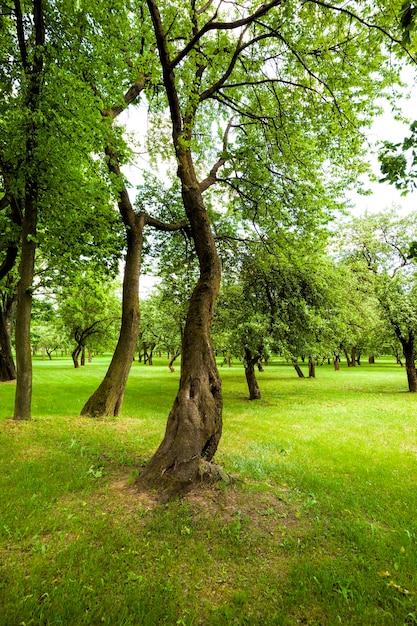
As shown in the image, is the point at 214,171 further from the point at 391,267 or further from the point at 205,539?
the point at 391,267

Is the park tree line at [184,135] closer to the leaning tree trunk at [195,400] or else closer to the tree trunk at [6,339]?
the leaning tree trunk at [195,400]

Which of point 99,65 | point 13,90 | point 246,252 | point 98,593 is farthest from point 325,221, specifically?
point 98,593

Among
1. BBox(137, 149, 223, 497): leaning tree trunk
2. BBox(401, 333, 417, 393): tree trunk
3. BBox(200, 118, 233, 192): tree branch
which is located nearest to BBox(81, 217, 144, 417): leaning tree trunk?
BBox(200, 118, 233, 192): tree branch

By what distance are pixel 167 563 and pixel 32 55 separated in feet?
36.7

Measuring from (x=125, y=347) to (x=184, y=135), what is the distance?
707 centimetres

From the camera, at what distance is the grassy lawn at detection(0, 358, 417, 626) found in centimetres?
308

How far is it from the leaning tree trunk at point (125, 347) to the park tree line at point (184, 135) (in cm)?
5

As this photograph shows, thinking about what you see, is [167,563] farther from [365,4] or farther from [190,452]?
[365,4]

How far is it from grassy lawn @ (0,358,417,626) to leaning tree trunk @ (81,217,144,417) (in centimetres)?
240

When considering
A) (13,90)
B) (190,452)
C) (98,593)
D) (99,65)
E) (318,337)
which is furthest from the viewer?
(318,337)

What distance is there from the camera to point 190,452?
211 inches

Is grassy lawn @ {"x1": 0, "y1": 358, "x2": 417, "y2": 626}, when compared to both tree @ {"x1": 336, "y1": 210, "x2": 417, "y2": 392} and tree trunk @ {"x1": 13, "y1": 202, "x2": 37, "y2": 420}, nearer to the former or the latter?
tree trunk @ {"x1": 13, "y1": 202, "x2": 37, "y2": 420}

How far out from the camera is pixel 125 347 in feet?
35.7

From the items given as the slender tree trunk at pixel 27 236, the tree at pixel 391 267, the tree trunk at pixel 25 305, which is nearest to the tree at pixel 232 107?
the slender tree trunk at pixel 27 236
